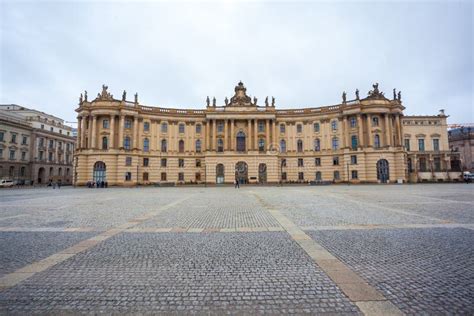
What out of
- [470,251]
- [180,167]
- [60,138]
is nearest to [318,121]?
[180,167]

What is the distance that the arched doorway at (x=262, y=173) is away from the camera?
5384cm

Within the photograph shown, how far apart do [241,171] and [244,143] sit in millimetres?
6886

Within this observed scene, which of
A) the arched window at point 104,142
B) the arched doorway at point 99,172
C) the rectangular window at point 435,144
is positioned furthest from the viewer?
the rectangular window at point 435,144

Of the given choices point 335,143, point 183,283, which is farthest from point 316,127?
point 183,283

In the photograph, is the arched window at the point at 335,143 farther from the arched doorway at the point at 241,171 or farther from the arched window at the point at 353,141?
the arched doorway at the point at 241,171

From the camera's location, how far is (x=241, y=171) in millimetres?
54250

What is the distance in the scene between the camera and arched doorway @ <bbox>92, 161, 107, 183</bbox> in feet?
Result: 165

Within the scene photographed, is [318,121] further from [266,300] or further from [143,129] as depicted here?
[266,300]

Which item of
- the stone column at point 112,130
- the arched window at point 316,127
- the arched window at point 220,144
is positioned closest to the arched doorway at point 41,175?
the stone column at point 112,130

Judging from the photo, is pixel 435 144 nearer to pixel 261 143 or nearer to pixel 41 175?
pixel 261 143

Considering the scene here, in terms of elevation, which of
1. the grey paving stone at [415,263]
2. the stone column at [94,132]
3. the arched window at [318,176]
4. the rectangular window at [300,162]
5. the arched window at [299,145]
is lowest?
the grey paving stone at [415,263]

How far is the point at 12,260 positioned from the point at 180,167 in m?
51.3

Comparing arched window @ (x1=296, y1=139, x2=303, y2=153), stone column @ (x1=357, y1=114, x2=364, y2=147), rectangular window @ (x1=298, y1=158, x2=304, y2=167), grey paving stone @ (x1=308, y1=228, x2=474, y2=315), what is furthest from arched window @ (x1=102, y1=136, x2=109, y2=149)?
stone column @ (x1=357, y1=114, x2=364, y2=147)

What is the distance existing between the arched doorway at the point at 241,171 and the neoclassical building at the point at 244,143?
22 centimetres
